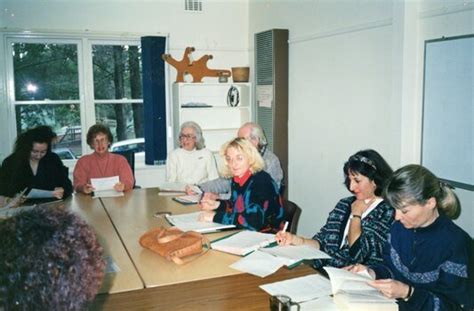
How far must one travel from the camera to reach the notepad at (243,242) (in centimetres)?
224

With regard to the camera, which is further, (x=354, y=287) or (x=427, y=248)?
(x=427, y=248)

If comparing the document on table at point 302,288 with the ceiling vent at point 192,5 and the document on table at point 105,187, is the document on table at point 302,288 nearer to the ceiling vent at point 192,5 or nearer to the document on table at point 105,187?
the document on table at point 105,187

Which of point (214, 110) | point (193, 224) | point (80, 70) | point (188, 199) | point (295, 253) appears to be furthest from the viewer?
point (214, 110)

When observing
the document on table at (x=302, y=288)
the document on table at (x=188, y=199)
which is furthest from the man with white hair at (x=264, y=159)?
the document on table at (x=302, y=288)

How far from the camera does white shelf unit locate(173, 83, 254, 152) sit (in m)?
5.30

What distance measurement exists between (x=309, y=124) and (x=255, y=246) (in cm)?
231

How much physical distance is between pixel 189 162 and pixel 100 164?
750mm

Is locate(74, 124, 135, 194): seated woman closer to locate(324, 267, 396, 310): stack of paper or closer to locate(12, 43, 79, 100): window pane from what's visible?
locate(12, 43, 79, 100): window pane

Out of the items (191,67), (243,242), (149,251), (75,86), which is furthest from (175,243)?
(75,86)

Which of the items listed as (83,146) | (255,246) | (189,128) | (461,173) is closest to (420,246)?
(255,246)

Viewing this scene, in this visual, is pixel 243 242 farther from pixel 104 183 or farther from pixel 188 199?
pixel 104 183

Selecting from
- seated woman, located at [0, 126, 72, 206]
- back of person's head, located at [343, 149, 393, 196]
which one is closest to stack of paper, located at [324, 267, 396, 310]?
back of person's head, located at [343, 149, 393, 196]

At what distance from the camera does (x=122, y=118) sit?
5.30m

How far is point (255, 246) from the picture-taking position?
227cm
